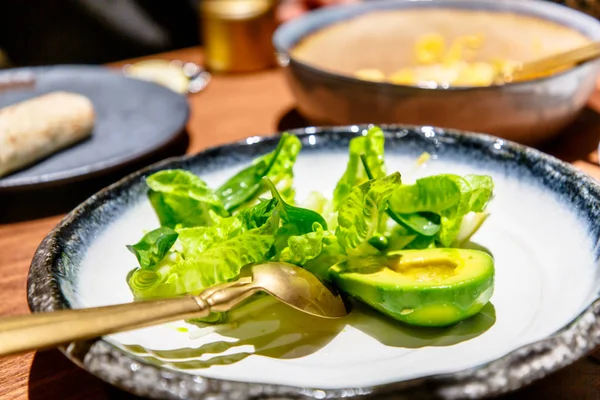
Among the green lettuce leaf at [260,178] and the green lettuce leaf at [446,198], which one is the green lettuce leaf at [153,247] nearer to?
the green lettuce leaf at [260,178]

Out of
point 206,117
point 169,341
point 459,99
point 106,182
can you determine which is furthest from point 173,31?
point 169,341

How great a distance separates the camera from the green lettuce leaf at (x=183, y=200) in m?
0.82

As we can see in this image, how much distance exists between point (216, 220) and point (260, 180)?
0.09 meters

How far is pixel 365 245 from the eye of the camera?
745 mm

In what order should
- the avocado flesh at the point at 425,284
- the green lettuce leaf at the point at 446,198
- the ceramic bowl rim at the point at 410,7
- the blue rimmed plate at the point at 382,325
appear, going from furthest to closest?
the ceramic bowl rim at the point at 410,7
the green lettuce leaf at the point at 446,198
the avocado flesh at the point at 425,284
the blue rimmed plate at the point at 382,325

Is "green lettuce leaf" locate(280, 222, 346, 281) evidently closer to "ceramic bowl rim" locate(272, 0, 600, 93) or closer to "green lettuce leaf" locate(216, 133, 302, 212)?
"green lettuce leaf" locate(216, 133, 302, 212)

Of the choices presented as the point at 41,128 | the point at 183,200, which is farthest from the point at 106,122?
the point at 183,200

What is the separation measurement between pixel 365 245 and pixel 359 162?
0.14m

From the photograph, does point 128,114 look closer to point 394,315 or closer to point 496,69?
point 496,69

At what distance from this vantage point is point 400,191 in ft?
2.53

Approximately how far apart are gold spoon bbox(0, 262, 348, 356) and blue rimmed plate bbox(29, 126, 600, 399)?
2 centimetres

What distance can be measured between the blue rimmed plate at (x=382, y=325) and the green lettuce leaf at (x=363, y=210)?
0.30 feet

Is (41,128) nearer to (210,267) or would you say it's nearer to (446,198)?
(210,267)

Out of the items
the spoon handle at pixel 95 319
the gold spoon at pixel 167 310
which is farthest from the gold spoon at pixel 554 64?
the spoon handle at pixel 95 319
